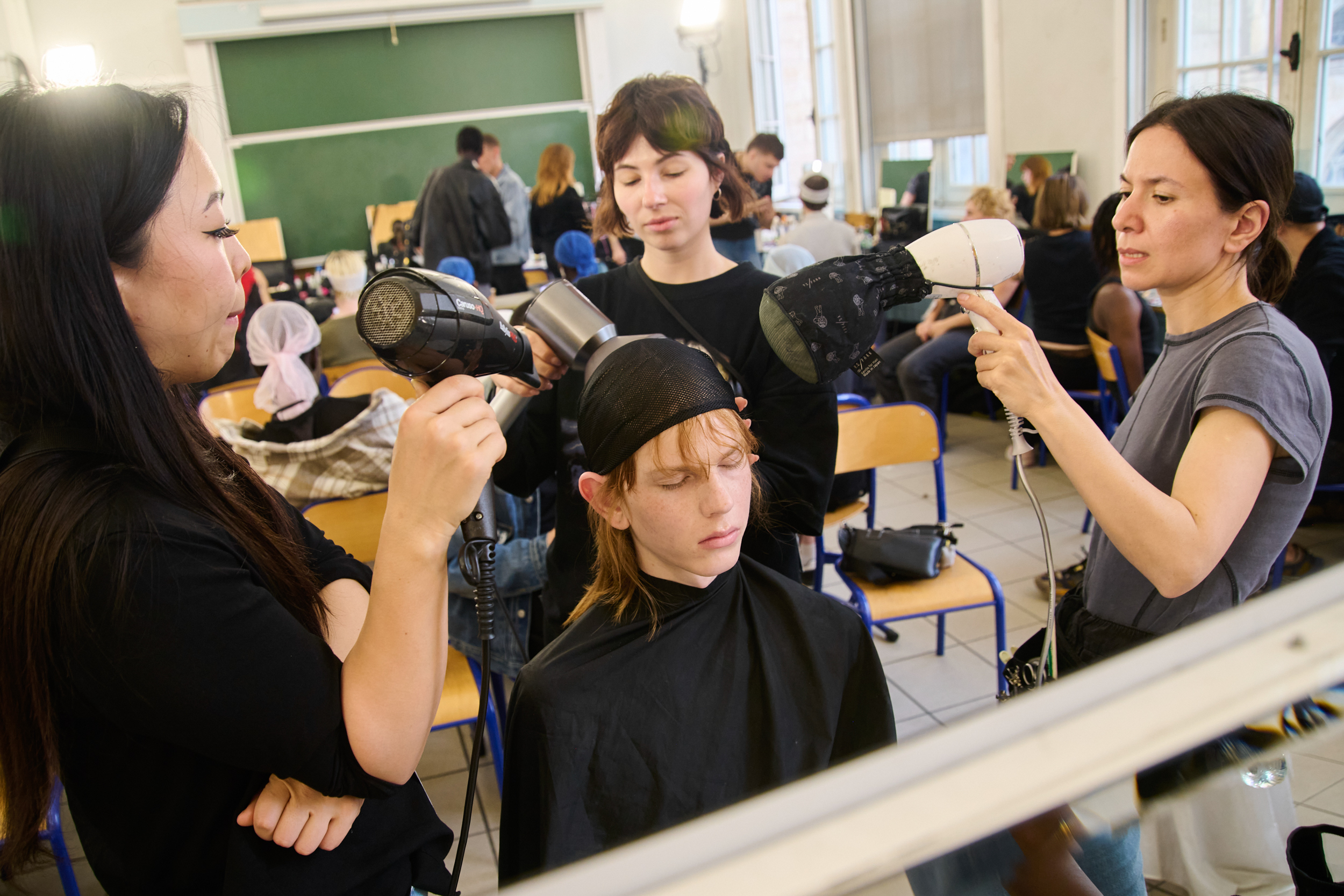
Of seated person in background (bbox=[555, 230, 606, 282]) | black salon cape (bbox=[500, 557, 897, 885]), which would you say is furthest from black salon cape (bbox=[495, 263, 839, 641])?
seated person in background (bbox=[555, 230, 606, 282])

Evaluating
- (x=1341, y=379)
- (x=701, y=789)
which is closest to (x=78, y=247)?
(x=701, y=789)

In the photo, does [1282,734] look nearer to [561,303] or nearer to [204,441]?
[204,441]

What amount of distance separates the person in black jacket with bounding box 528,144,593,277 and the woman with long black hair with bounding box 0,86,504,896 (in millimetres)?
5299

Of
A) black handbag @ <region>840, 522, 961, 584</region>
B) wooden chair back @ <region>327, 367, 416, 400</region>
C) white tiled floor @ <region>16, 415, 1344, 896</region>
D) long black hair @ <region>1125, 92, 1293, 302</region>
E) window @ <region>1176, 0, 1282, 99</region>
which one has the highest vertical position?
window @ <region>1176, 0, 1282, 99</region>

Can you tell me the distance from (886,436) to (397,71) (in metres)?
7.95

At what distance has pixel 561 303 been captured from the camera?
126 centimetres

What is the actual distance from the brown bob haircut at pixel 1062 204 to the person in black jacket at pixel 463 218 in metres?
3.19

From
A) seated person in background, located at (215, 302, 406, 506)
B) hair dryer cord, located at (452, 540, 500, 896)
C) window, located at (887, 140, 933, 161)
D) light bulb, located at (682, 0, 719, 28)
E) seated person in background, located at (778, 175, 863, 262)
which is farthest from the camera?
light bulb, located at (682, 0, 719, 28)

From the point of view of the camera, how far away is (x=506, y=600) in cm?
212

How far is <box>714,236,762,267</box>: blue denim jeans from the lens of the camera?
A: 4590 mm

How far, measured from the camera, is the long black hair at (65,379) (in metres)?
0.66

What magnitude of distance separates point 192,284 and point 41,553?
0.80 ft

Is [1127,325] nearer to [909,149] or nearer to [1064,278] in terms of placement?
[1064,278]

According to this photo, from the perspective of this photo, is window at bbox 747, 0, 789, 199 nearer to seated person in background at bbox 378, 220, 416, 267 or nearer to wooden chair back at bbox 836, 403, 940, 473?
seated person in background at bbox 378, 220, 416, 267
